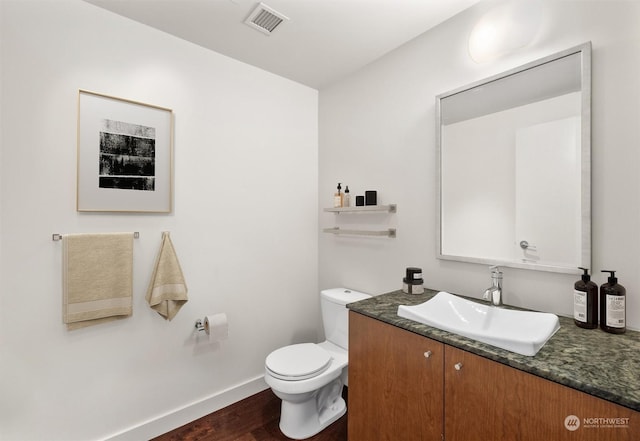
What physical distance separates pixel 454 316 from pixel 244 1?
1931 millimetres

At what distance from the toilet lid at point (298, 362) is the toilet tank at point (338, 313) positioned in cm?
16

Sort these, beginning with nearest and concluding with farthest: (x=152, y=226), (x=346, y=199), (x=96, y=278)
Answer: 1. (x=96, y=278)
2. (x=152, y=226)
3. (x=346, y=199)

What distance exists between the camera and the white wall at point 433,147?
1.16 m

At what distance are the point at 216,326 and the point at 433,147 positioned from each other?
1749 millimetres

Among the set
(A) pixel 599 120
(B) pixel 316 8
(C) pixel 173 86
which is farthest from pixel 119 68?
(A) pixel 599 120

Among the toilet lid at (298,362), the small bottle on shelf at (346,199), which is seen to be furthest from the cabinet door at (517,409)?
the small bottle on shelf at (346,199)

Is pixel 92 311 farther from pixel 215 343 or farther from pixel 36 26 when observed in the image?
pixel 36 26

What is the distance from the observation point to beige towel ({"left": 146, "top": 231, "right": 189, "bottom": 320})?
1.74m

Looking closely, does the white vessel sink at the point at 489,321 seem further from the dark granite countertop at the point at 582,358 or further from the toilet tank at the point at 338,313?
the toilet tank at the point at 338,313

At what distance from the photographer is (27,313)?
1.45m

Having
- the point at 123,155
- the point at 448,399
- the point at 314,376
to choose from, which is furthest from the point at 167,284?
the point at 448,399

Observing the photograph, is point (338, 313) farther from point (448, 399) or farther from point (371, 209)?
point (448, 399)

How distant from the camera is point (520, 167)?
143cm

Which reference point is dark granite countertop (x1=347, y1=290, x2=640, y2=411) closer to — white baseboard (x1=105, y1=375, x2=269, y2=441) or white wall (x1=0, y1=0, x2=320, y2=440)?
white wall (x1=0, y1=0, x2=320, y2=440)
